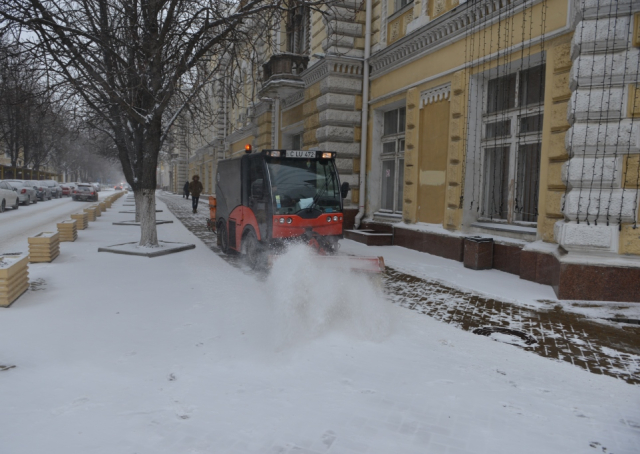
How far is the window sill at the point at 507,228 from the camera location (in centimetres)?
873

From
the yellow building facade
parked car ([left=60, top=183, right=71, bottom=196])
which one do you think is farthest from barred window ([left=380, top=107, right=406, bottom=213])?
parked car ([left=60, top=183, right=71, bottom=196])

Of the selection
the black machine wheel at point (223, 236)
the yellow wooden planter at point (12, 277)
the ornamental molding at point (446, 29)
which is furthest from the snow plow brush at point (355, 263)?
the ornamental molding at point (446, 29)

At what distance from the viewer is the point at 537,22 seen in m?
8.37

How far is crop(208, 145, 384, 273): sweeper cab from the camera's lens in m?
8.28

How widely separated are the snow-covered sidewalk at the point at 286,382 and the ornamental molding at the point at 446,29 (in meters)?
6.61

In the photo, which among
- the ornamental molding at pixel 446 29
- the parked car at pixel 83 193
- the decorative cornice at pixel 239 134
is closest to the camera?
the ornamental molding at pixel 446 29

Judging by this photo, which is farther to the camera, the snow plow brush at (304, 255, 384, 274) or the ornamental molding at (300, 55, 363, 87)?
the ornamental molding at (300, 55, 363, 87)

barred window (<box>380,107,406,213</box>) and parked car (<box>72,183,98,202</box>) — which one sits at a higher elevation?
barred window (<box>380,107,406,213</box>)

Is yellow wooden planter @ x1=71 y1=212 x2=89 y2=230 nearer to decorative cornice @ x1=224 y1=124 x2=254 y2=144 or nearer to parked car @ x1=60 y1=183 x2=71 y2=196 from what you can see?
decorative cornice @ x1=224 y1=124 x2=254 y2=144

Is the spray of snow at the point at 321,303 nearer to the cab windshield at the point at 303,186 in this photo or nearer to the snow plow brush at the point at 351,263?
the snow plow brush at the point at 351,263

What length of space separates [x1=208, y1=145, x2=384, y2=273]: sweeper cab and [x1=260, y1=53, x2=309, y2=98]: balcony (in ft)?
26.9

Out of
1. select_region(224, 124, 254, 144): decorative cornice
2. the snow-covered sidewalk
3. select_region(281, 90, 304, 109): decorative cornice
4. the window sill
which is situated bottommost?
the snow-covered sidewalk

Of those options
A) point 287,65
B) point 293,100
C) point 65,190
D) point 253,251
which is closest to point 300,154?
point 253,251

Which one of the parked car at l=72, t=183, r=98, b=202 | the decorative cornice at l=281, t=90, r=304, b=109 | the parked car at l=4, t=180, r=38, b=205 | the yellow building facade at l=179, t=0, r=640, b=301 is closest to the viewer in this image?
the yellow building facade at l=179, t=0, r=640, b=301
